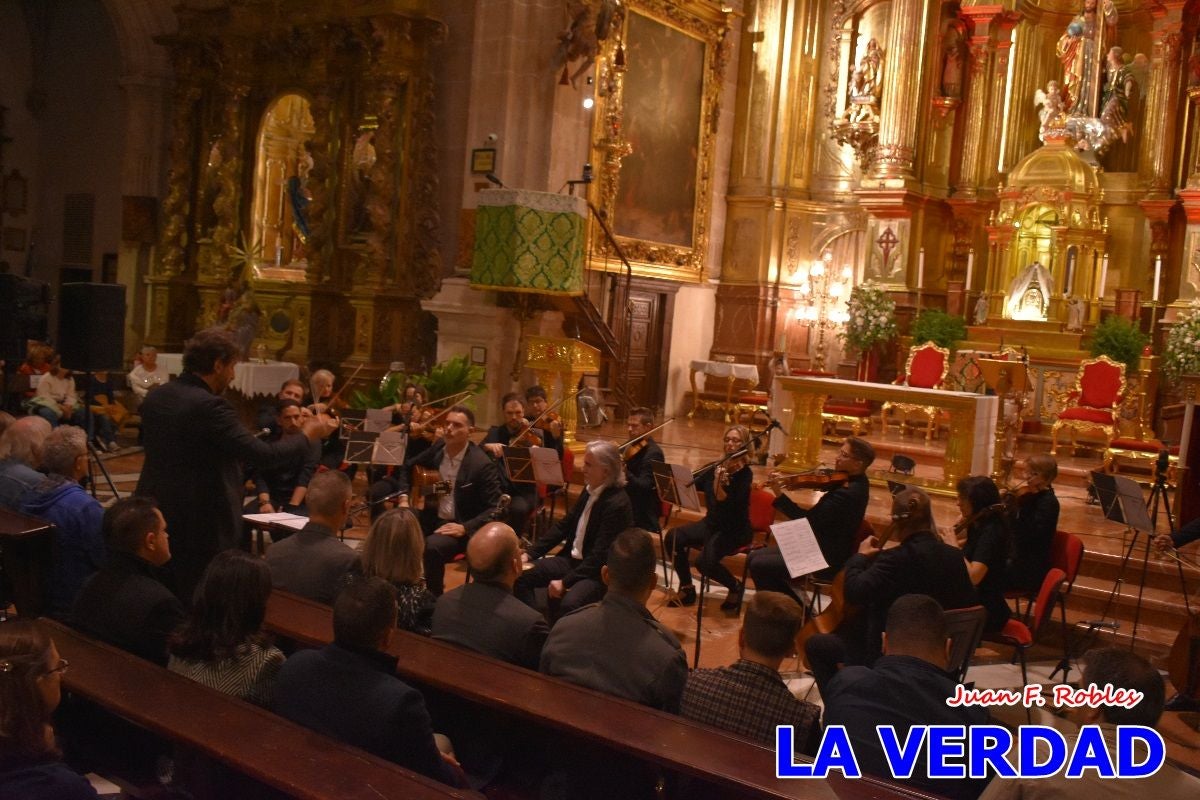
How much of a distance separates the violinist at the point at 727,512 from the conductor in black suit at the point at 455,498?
127 cm

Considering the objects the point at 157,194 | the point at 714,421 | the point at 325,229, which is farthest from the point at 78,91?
the point at 714,421

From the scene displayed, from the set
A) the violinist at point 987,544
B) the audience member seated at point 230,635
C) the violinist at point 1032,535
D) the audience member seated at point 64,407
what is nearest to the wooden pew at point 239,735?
the audience member seated at point 230,635

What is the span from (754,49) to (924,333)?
479cm

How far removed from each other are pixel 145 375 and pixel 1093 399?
34.3 ft

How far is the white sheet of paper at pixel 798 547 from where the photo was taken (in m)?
4.87

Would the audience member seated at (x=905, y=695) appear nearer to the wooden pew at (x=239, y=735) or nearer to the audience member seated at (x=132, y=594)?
the wooden pew at (x=239, y=735)

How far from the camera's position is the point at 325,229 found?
1338 centimetres

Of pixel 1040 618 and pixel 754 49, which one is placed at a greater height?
pixel 754 49

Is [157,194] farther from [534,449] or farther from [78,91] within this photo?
[534,449]

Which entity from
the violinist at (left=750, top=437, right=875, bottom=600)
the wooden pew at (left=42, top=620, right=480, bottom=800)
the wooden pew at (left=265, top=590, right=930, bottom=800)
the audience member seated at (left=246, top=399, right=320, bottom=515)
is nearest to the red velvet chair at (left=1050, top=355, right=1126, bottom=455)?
the violinist at (left=750, top=437, right=875, bottom=600)

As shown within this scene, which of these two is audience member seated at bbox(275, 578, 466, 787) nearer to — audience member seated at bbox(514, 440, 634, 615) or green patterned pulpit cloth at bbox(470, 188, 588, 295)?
audience member seated at bbox(514, 440, 634, 615)

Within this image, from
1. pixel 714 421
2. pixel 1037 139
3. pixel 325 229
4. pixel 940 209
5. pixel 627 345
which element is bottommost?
pixel 714 421

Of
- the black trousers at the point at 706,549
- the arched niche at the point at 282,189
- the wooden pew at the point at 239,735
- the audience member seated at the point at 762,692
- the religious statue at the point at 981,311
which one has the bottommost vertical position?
the black trousers at the point at 706,549

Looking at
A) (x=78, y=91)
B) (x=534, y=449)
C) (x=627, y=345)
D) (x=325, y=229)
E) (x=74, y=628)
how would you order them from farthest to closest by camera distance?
(x=78, y=91), (x=627, y=345), (x=325, y=229), (x=534, y=449), (x=74, y=628)
